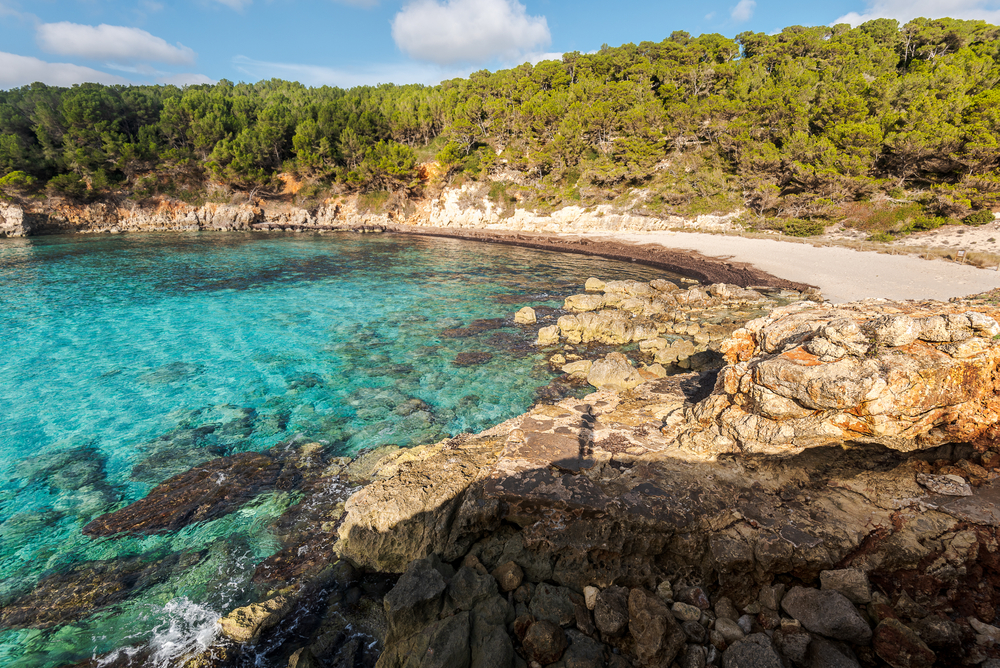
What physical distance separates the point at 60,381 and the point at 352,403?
343 inches

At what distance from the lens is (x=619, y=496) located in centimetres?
491

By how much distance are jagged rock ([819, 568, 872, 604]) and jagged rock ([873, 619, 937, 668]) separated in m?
0.35

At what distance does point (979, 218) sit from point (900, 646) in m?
34.4

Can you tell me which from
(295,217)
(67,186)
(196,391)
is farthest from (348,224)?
(196,391)

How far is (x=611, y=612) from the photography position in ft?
13.0

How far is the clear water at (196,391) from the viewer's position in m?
5.47

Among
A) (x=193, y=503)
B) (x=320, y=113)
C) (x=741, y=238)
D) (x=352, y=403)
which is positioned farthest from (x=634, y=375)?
(x=320, y=113)

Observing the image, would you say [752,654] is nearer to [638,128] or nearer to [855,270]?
[855,270]

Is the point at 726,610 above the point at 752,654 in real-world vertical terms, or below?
below

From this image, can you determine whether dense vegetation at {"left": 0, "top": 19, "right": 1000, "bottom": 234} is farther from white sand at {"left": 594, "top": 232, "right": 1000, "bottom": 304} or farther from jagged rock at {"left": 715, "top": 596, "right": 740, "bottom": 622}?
jagged rock at {"left": 715, "top": 596, "right": 740, "bottom": 622}

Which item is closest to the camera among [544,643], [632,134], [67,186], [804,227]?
[544,643]

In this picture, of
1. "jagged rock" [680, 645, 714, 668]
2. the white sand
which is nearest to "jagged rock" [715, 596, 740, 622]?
"jagged rock" [680, 645, 714, 668]

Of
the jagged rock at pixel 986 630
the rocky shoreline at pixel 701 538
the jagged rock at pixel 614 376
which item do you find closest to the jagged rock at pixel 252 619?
the rocky shoreline at pixel 701 538

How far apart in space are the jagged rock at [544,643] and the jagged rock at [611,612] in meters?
0.40
